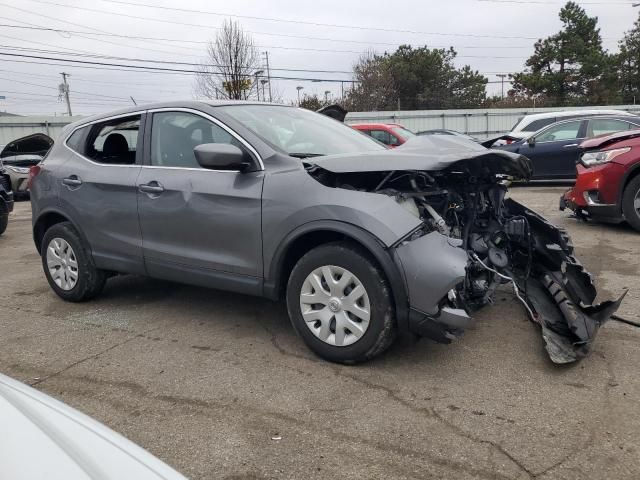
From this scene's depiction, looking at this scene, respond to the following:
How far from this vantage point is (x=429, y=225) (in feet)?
11.1

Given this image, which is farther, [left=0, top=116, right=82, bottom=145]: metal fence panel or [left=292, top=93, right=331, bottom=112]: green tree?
[left=292, top=93, right=331, bottom=112]: green tree

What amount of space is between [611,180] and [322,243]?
15.1ft

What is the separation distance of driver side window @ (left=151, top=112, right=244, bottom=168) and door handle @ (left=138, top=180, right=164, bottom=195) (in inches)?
6.7

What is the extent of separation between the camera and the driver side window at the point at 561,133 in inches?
446

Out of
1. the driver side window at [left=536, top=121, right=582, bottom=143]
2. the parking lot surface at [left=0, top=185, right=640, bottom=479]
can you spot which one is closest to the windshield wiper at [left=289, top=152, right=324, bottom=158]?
the parking lot surface at [left=0, top=185, right=640, bottom=479]

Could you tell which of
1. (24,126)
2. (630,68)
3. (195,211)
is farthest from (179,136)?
(630,68)

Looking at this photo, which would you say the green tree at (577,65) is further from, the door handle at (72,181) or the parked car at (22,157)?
the door handle at (72,181)

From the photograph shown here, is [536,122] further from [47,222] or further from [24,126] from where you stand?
[24,126]

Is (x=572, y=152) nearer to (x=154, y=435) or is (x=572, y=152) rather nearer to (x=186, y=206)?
(x=186, y=206)

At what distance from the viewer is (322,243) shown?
11.6ft

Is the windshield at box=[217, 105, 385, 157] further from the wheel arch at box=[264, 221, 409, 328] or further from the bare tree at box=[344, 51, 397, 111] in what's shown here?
the bare tree at box=[344, 51, 397, 111]

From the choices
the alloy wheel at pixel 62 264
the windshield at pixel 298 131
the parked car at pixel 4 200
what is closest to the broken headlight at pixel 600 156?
the windshield at pixel 298 131

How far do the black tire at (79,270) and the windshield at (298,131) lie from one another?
5.98 feet

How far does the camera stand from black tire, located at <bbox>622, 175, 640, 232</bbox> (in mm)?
6453
